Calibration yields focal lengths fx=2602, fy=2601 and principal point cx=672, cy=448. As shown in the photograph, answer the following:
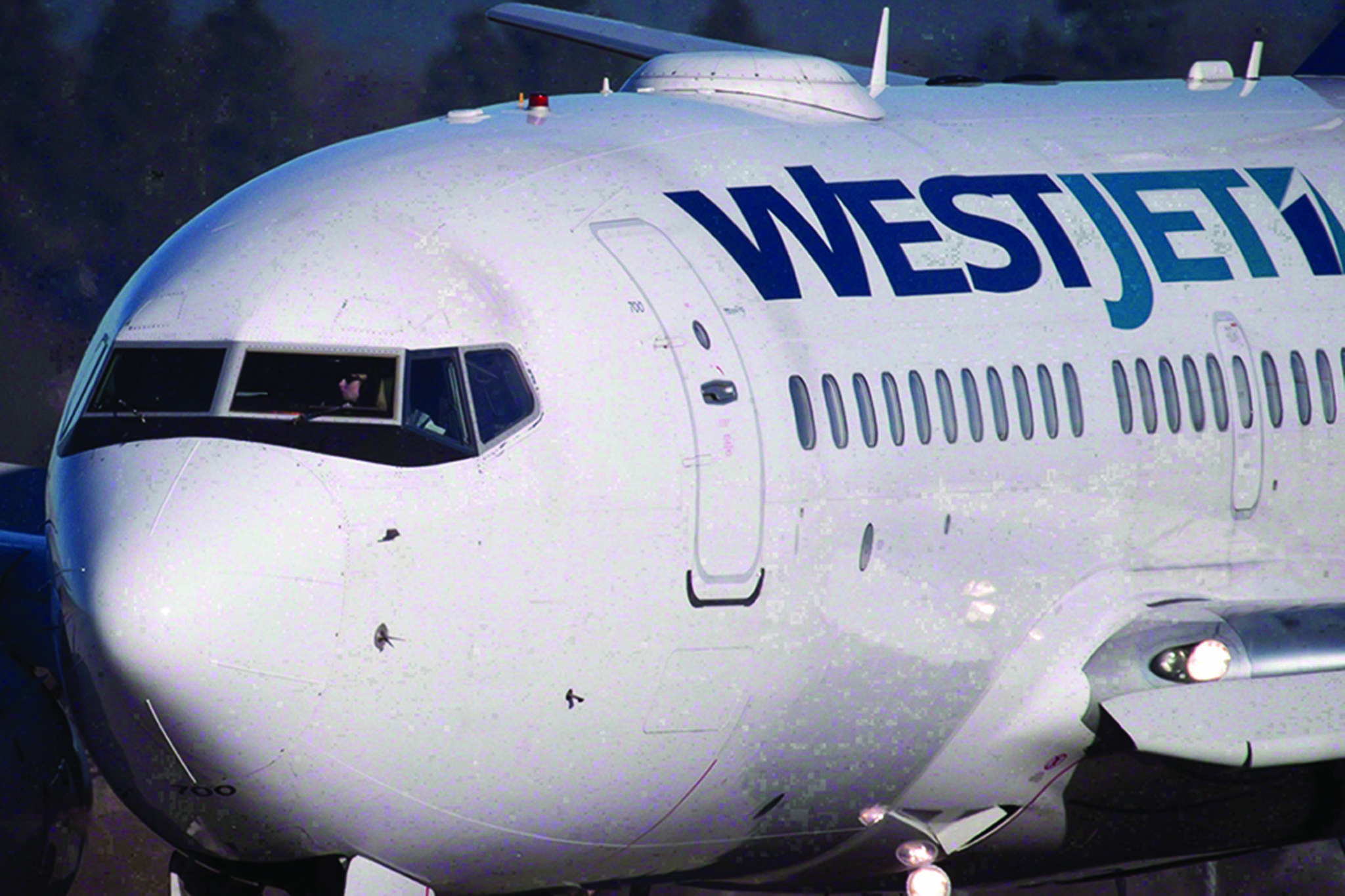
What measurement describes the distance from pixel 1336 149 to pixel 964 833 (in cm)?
533

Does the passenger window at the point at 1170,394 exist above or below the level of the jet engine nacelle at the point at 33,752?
above

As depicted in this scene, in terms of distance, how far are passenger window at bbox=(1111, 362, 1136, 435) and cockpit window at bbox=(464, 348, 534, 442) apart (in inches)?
156

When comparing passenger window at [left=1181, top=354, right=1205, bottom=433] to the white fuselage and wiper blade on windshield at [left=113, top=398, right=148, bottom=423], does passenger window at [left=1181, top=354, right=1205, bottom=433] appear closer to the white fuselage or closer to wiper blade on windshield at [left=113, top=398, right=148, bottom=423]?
the white fuselage

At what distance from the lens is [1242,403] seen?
15102 mm

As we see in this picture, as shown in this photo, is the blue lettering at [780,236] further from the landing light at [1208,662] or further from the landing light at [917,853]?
the landing light at [917,853]

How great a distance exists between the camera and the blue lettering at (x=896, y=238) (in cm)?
1371

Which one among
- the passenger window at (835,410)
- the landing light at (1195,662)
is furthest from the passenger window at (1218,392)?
the passenger window at (835,410)

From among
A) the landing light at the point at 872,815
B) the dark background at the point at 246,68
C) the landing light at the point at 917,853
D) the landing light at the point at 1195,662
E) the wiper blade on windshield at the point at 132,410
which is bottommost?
the landing light at the point at 917,853

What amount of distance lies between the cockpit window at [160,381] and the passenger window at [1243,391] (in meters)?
6.25

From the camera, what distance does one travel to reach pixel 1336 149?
1650cm

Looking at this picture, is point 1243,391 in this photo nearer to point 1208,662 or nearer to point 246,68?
point 1208,662

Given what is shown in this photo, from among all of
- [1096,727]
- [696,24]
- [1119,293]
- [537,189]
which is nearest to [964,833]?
[1096,727]

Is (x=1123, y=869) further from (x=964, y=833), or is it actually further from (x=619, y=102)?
(x=619, y=102)

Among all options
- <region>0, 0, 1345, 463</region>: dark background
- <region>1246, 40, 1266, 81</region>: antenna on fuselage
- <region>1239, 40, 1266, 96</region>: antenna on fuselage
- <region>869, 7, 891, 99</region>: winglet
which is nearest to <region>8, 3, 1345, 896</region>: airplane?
<region>869, 7, 891, 99</region>: winglet
